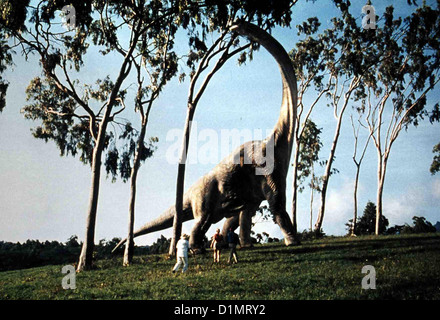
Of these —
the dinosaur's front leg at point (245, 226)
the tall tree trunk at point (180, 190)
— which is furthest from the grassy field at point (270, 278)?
the dinosaur's front leg at point (245, 226)

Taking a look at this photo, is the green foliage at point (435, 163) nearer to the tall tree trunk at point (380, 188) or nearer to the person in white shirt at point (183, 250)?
the tall tree trunk at point (380, 188)

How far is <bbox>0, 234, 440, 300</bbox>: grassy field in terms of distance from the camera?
10984 millimetres

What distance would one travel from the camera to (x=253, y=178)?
19391 millimetres

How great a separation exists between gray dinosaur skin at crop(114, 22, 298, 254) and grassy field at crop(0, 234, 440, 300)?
6.23 ft

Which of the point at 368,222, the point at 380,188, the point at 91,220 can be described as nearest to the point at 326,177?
the point at 380,188

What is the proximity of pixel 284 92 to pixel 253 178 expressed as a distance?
4.13 metres

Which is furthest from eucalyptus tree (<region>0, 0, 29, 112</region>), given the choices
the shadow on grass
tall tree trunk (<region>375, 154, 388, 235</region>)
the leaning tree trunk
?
tall tree trunk (<region>375, 154, 388, 235</region>)

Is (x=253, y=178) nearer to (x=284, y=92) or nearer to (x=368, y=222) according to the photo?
(x=284, y=92)

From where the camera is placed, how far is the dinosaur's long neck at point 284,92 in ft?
61.5

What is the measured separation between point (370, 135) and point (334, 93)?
13.1 ft

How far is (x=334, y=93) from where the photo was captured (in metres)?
31.5

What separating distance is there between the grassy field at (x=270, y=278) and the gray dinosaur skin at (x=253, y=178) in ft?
6.23
